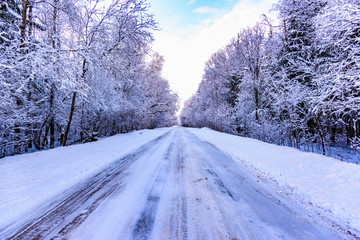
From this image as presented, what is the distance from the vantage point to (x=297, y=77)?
1139cm

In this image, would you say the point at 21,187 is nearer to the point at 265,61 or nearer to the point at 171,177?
the point at 171,177

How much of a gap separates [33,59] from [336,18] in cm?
1119

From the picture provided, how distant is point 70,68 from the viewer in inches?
225

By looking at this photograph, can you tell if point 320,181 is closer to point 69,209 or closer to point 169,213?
point 169,213

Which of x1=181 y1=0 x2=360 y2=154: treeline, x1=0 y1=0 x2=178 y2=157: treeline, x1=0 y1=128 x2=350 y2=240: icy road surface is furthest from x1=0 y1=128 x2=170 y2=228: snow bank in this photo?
x1=181 y1=0 x2=360 y2=154: treeline

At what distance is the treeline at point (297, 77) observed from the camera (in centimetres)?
690

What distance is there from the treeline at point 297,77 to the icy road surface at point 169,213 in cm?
449

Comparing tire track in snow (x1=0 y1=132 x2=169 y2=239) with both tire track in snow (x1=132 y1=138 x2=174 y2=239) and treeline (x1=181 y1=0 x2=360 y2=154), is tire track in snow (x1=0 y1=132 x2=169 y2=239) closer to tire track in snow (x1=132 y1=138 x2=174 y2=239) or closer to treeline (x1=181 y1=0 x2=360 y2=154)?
tire track in snow (x1=132 y1=138 x2=174 y2=239)

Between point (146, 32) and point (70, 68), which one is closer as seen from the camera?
point (70, 68)

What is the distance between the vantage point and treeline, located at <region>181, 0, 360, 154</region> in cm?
690

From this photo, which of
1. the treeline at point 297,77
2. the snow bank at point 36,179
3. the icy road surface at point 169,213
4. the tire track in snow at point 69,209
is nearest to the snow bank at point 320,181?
the icy road surface at point 169,213

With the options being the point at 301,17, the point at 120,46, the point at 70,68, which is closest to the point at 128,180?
the point at 70,68

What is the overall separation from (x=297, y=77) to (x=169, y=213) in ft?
42.2

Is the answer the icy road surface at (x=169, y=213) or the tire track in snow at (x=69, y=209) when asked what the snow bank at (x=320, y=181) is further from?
the tire track in snow at (x=69, y=209)
